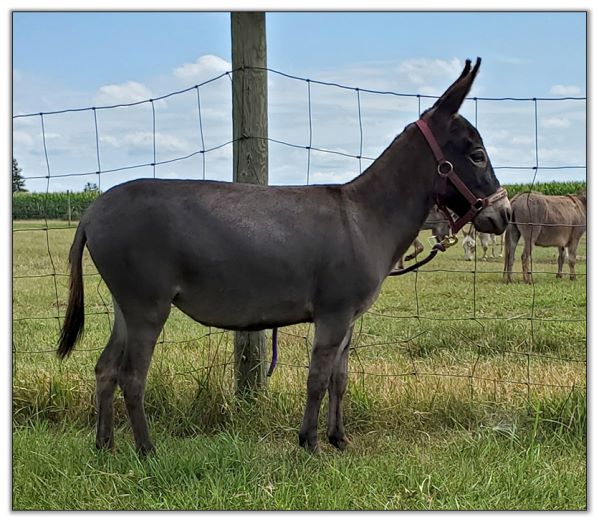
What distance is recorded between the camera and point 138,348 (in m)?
4.00

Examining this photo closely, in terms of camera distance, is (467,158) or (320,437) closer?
(467,158)

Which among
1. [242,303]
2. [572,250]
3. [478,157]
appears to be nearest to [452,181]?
[478,157]

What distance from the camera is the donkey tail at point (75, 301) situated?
13.6 ft

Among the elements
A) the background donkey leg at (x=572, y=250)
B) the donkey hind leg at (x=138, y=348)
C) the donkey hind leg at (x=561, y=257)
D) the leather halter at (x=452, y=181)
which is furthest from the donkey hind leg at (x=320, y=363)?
Result: the background donkey leg at (x=572, y=250)

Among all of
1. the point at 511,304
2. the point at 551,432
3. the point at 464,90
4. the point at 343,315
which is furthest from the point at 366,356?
the point at 511,304

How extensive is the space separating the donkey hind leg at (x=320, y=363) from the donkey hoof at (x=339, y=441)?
0.30 metres

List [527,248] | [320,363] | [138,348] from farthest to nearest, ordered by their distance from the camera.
→ [527,248], [320,363], [138,348]

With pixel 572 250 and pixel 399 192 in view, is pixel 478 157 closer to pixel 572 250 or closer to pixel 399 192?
pixel 399 192

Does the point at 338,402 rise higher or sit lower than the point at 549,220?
lower

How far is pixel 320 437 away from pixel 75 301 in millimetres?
1850

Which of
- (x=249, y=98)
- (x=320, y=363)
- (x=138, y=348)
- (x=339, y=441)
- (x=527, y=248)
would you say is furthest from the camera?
(x=527, y=248)

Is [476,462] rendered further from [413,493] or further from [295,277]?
[295,277]

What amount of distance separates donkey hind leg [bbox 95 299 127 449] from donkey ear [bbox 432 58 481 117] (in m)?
2.41

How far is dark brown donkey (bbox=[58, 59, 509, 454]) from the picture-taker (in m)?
3.99
